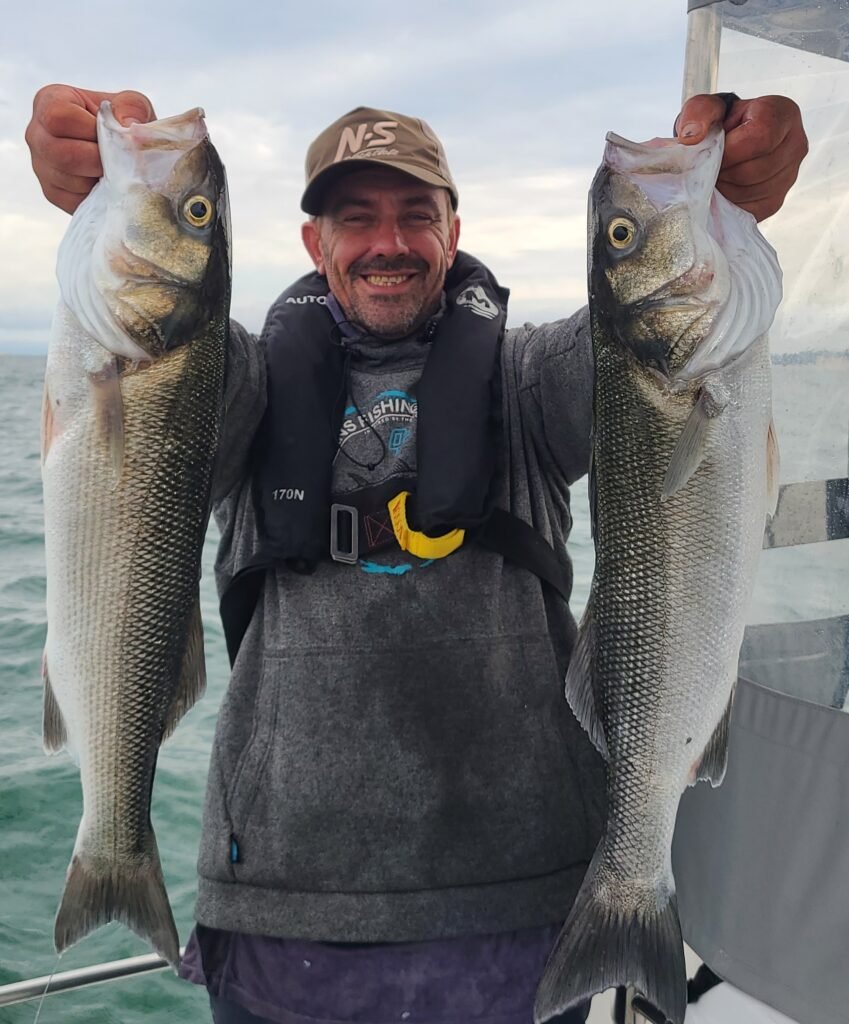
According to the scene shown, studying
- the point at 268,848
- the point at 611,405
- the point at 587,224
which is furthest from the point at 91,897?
the point at 587,224

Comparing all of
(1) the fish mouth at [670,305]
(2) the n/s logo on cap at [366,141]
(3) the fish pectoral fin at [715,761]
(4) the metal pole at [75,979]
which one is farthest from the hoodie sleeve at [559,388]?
(4) the metal pole at [75,979]

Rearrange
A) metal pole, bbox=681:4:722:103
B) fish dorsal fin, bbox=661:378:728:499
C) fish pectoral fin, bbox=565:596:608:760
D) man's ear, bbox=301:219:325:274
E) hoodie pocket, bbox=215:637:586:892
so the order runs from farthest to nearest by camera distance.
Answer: man's ear, bbox=301:219:325:274 → metal pole, bbox=681:4:722:103 → hoodie pocket, bbox=215:637:586:892 → fish pectoral fin, bbox=565:596:608:760 → fish dorsal fin, bbox=661:378:728:499

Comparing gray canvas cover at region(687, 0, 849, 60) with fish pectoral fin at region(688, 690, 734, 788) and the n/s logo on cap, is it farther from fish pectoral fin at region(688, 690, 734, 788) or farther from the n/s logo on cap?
fish pectoral fin at region(688, 690, 734, 788)

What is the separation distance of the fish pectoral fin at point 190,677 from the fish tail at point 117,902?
0.31 m

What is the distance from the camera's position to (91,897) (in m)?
2.17

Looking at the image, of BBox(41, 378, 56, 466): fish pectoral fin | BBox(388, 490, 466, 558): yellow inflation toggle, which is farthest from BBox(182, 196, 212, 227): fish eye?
BBox(388, 490, 466, 558): yellow inflation toggle

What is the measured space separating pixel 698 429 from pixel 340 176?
135 cm

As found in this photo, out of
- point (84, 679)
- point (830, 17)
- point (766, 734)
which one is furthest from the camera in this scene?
point (830, 17)

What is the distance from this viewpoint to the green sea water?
104 inches

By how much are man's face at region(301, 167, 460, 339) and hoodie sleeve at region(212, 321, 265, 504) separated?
0.35m

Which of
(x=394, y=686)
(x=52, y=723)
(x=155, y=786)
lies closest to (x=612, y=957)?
(x=394, y=686)

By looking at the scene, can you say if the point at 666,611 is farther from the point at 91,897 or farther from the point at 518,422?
the point at 91,897

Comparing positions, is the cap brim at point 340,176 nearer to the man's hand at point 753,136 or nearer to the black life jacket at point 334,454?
the black life jacket at point 334,454

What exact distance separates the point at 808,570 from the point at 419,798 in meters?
1.18
